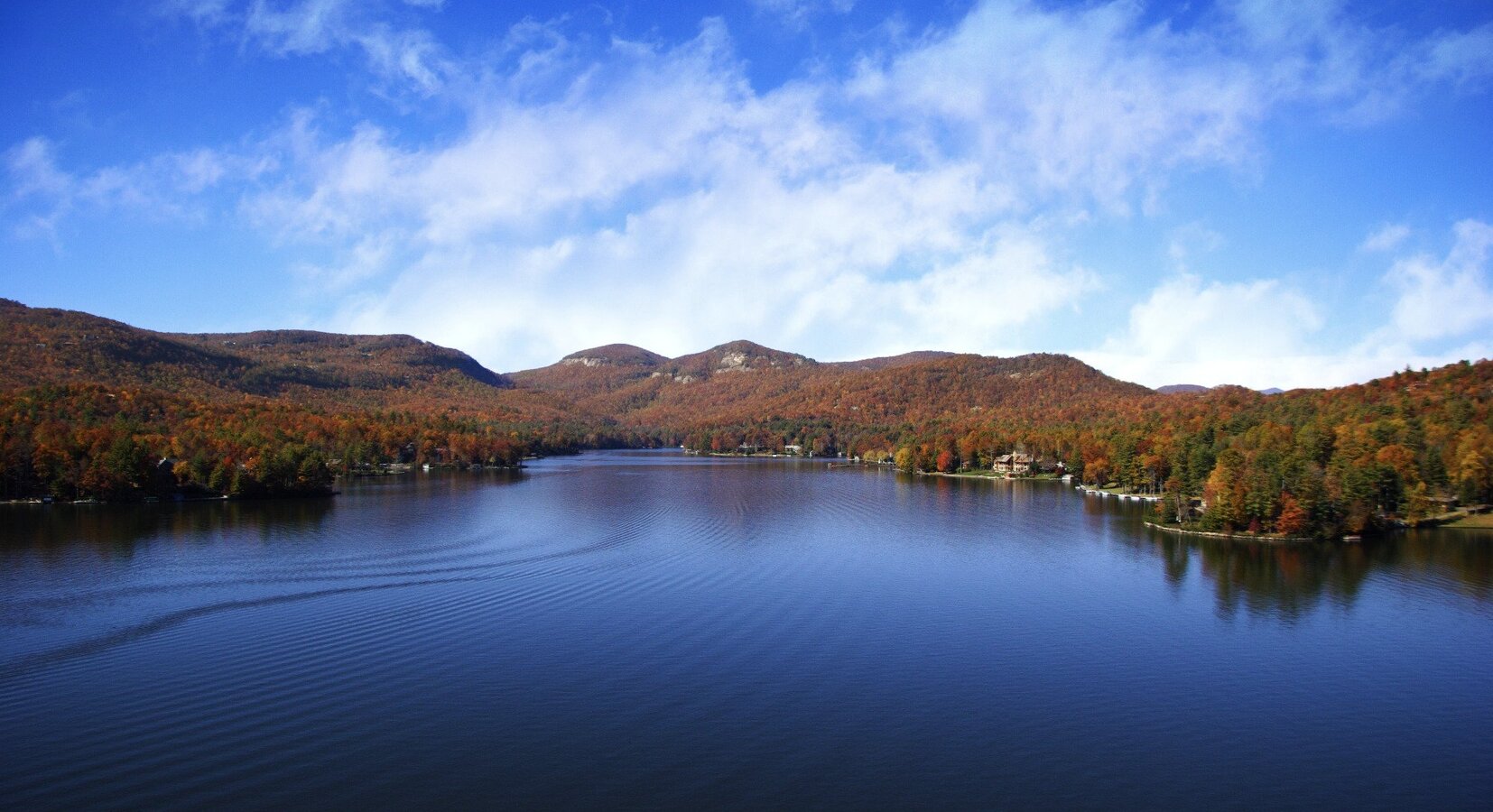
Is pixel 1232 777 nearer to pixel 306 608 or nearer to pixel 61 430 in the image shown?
pixel 306 608

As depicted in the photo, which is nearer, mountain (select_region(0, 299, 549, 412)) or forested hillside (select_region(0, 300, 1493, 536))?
forested hillside (select_region(0, 300, 1493, 536))

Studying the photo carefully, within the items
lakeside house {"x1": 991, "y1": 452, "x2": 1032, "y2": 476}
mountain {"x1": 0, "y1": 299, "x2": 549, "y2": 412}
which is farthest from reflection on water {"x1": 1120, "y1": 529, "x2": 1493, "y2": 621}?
mountain {"x1": 0, "y1": 299, "x2": 549, "y2": 412}

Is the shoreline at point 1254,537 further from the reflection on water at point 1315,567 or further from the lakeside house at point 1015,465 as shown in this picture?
the lakeside house at point 1015,465

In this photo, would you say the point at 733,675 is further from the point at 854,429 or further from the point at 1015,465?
the point at 854,429

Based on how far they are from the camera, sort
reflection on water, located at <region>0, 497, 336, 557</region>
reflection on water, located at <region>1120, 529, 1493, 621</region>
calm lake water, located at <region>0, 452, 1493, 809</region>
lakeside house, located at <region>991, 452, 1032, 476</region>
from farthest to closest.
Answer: lakeside house, located at <region>991, 452, 1032, 476</region> → reflection on water, located at <region>0, 497, 336, 557</region> → reflection on water, located at <region>1120, 529, 1493, 621</region> → calm lake water, located at <region>0, 452, 1493, 809</region>

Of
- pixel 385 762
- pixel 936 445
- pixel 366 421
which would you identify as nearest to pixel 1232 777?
pixel 385 762

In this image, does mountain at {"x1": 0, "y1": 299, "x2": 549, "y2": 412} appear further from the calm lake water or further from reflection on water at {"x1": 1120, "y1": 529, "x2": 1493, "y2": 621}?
reflection on water at {"x1": 1120, "y1": 529, "x2": 1493, "y2": 621}

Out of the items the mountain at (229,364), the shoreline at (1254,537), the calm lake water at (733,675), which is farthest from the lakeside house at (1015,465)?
the mountain at (229,364)
